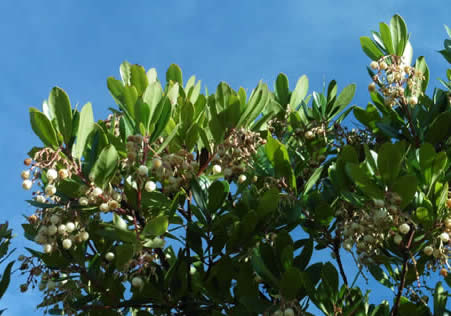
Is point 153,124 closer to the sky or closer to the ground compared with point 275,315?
closer to the sky

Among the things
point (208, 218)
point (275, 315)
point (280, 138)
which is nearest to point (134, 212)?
point (208, 218)

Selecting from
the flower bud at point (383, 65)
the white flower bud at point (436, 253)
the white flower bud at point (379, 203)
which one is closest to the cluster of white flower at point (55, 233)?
the white flower bud at point (379, 203)

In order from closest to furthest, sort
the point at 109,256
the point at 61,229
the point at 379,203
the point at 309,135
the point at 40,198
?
the point at 379,203 → the point at 61,229 → the point at 40,198 → the point at 109,256 → the point at 309,135

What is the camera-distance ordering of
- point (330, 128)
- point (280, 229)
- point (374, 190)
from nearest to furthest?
point (374, 190) < point (280, 229) < point (330, 128)

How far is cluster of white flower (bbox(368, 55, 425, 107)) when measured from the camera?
13.0 feet

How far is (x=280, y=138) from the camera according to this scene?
4.77 m

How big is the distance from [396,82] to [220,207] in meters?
1.42

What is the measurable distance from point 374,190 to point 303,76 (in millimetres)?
1931

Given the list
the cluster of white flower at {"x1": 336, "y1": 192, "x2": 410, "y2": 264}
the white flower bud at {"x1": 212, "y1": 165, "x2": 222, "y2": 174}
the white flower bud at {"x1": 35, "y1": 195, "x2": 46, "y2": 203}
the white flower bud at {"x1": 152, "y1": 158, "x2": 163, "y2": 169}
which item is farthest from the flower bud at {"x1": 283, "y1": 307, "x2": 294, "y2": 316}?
the white flower bud at {"x1": 35, "y1": 195, "x2": 46, "y2": 203}

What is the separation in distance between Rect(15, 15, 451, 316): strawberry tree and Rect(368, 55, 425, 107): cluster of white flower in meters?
0.01

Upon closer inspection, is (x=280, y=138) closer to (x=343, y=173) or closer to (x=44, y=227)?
(x=343, y=173)

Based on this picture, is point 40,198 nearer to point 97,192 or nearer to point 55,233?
point 55,233

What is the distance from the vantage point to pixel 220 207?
377 cm

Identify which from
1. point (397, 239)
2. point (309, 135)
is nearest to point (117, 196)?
point (397, 239)
